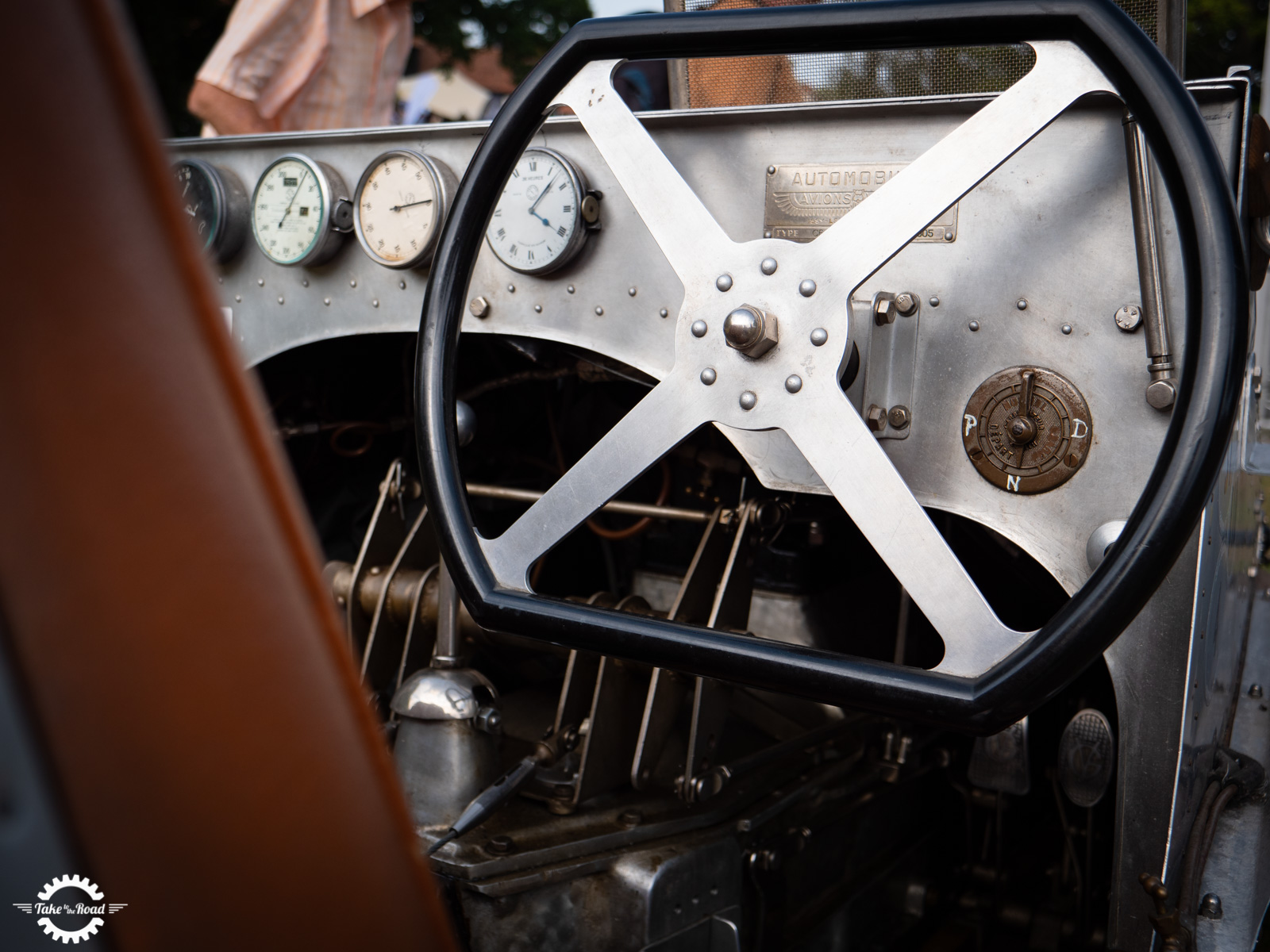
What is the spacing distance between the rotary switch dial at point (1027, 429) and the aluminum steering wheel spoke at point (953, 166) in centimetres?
21

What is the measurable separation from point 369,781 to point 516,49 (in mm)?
10405

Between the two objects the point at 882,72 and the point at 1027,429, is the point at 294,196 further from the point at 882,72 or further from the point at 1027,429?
the point at 1027,429

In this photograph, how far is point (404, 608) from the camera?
1600mm

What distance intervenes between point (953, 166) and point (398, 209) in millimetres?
803

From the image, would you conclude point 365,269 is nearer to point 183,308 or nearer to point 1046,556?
point 1046,556

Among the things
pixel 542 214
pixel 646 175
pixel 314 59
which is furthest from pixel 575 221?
pixel 314 59

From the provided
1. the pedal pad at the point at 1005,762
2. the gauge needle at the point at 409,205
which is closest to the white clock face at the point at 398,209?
the gauge needle at the point at 409,205

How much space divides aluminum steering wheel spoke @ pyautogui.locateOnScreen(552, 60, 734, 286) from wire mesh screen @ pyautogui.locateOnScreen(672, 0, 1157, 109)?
0.19m

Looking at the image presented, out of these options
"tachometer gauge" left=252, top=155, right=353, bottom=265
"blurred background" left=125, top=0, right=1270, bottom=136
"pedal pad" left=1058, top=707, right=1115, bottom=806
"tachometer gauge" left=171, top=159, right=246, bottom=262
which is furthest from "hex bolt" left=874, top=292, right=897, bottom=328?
"blurred background" left=125, top=0, right=1270, bottom=136

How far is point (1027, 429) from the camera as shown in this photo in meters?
1.04

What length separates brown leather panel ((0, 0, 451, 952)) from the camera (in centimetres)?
28

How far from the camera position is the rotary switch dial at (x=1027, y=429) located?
1021 mm

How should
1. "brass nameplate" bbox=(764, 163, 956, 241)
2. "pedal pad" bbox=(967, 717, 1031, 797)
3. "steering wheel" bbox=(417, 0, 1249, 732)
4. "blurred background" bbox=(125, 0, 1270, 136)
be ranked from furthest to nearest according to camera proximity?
"blurred background" bbox=(125, 0, 1270, 136), "pedal pad" bbox=(967, 717, 1031, 797), "brass nameplate" bbox=(764, 163, 956, 241), "steering wheel" bbox=(417, 0, 1249, 732)

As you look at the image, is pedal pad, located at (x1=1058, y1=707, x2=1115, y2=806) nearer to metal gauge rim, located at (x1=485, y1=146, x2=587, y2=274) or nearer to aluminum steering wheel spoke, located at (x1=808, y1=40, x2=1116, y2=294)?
aluminum steering wheel spoke, located at (x1=808, y1=40, x2=1116, y2=294)
